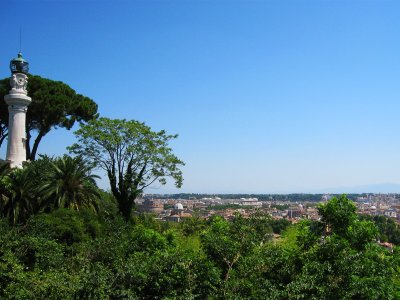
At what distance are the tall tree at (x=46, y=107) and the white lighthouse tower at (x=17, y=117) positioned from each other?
5.61 feet

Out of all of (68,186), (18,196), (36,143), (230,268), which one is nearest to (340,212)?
(230,268)

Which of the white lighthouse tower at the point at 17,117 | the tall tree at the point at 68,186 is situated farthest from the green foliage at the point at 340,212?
the white lighthouse tower at the point at 17,117

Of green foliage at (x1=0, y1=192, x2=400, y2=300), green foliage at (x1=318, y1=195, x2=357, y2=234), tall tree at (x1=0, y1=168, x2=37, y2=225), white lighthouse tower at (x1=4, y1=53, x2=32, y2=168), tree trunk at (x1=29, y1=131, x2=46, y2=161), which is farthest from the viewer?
tree trunk at (x1=29, y1=131, x2=46, y2=161)

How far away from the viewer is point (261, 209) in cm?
1040

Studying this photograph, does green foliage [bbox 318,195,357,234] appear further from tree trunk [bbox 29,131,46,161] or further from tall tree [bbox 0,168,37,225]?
tree trunk [bbox 29,131,46,161]

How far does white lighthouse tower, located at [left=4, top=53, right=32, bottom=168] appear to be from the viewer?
21672 millimetres

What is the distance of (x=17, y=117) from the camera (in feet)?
72.1

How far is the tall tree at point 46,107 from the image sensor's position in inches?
960

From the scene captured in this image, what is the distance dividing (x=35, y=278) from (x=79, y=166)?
8361mm

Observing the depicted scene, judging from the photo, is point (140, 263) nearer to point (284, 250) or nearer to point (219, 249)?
point (219, 249)

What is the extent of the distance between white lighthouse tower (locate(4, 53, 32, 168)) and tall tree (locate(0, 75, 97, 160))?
1.71 meters

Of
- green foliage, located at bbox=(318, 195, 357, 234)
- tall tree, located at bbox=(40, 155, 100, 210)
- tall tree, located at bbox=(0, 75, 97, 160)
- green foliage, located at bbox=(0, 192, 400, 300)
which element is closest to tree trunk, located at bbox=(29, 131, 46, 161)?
tall tree, located at bbox=(0, 75, 97, 160)

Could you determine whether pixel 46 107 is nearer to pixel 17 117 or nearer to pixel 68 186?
pixel 17 117

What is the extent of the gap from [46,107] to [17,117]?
99.6 inches
